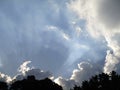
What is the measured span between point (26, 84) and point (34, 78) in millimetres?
6145

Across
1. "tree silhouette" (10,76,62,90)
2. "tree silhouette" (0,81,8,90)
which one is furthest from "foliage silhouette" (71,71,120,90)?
"tree silhouette" (0,81,8,90)

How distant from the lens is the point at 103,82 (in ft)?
349

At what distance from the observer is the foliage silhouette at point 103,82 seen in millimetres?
100875

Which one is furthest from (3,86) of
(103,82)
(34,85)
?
(103,82)

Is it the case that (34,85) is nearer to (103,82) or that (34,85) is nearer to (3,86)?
(3,86)

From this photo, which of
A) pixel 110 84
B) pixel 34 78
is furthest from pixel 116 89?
pixel 34 78

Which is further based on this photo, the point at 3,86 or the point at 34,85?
the point at 3,86

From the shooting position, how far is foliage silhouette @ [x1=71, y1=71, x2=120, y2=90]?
331ft

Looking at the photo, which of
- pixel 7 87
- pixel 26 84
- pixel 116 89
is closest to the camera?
pixel 116 89

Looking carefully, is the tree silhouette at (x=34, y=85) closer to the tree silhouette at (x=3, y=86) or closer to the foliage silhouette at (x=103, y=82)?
the tree silhouette at (x=3, y=86)

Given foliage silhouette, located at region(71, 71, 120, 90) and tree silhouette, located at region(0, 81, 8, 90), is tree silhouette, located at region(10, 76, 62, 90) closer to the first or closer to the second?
tree silhouette, located at region(0, 81, 8, 90)

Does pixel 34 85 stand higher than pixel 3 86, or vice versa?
pixel 3 86

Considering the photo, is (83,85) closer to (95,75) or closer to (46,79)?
(95,75)

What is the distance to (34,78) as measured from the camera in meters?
111
